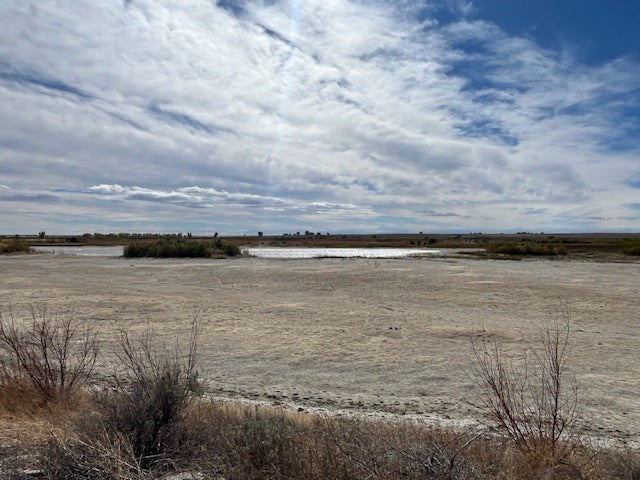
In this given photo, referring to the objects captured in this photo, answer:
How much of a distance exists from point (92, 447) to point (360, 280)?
2262cm

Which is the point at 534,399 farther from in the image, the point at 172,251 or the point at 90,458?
the point at 172,251

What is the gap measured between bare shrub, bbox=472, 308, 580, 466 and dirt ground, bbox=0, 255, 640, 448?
0.30m

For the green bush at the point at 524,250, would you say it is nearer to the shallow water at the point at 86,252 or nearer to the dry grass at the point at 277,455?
the shallow water at the point at 86,252

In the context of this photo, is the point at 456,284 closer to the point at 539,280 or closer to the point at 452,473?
the point at 539,280

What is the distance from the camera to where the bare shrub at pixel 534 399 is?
443cm

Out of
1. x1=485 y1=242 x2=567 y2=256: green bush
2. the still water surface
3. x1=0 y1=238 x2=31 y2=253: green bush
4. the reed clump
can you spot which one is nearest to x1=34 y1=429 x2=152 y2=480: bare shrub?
the still water surface

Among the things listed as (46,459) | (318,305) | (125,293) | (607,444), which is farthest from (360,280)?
(46,459)

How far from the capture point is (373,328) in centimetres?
1305

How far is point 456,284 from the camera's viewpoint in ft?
77.8

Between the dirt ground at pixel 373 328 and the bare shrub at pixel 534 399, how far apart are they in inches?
12.0

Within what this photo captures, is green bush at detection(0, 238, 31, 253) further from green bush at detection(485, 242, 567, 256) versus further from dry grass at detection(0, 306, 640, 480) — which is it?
dry grass at detection(0, 306, 640, 480)

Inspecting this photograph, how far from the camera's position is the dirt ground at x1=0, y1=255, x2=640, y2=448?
7.49 m

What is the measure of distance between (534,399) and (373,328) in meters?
6.21

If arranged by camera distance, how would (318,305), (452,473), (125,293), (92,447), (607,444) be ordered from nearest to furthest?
(452,473) < (92,447) < (607,444) < (318,305) < (125,293)
